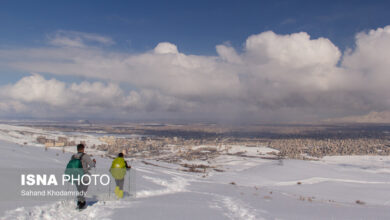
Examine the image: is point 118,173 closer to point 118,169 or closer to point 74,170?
point 118,169

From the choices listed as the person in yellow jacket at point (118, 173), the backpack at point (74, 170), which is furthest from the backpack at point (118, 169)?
the backpack at point (74, 170)

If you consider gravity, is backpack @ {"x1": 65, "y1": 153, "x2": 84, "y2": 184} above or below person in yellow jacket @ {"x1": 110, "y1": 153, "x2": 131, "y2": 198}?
above

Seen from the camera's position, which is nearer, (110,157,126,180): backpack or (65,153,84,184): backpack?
(65,153,84,184): backpack

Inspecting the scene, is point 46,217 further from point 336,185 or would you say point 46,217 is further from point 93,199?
point 336,185

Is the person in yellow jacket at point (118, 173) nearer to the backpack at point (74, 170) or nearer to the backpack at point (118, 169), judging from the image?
the backpack at point (118, 169)

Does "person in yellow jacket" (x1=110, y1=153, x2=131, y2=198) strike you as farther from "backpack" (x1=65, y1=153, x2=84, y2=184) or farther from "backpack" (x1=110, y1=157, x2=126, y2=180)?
"backpack" (x1=65, y1=153, x2=84, y2=184)

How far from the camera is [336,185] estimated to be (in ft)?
83.7

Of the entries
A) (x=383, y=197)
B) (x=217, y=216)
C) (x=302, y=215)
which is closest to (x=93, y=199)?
(x=217, y=216)

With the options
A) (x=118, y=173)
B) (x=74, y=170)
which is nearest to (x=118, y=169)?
(x=118, y=173)

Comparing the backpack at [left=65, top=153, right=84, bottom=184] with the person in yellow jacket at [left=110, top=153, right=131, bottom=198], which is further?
the person in yellow jacket at [left=110, top=153, right=131, bottom=198]

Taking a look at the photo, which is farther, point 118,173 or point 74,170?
point 118,173

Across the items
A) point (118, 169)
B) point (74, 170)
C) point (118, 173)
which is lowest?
point (118, 173)

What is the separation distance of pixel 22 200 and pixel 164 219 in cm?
457

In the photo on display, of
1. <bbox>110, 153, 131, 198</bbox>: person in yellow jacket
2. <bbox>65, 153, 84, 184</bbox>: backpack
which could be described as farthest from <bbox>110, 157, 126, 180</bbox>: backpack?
<bbox>65, 153, 84, 184</bbox>: backpack
